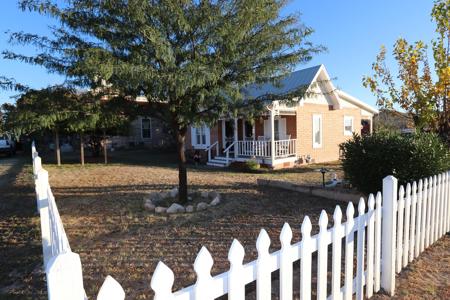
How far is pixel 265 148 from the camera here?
14.2 metres

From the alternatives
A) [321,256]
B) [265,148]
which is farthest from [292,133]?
[321,256]

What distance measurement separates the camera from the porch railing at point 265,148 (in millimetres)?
14297

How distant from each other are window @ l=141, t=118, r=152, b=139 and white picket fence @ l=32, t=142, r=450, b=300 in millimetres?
24196

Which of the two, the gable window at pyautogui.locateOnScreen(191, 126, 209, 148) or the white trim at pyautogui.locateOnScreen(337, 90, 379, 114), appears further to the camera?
the white trim at pyautogui.locateOnScreen(337, 90, 379, 114)

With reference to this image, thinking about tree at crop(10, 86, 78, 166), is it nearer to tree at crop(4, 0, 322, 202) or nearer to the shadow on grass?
tree at crop(4, 0, 322, 202)

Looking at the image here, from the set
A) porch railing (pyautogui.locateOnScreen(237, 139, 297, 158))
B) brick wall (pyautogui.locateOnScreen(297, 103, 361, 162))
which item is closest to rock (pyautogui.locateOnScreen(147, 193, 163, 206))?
porch railing (pyautogui.locateOnScreen(237, 139, 297, 158))

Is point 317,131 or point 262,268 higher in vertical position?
point 317,131

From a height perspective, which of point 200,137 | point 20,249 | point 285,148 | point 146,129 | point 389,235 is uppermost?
point 146,129

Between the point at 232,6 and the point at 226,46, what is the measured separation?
0.71 m

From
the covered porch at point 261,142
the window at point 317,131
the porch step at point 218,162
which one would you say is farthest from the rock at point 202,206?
the window at point 317,131

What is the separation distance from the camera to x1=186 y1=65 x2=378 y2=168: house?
14.5 metres

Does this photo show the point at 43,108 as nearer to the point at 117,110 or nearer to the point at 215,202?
the point at 117,110

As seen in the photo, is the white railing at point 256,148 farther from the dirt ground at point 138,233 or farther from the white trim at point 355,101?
the white trim at point 355,101

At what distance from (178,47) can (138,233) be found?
10.4ft
